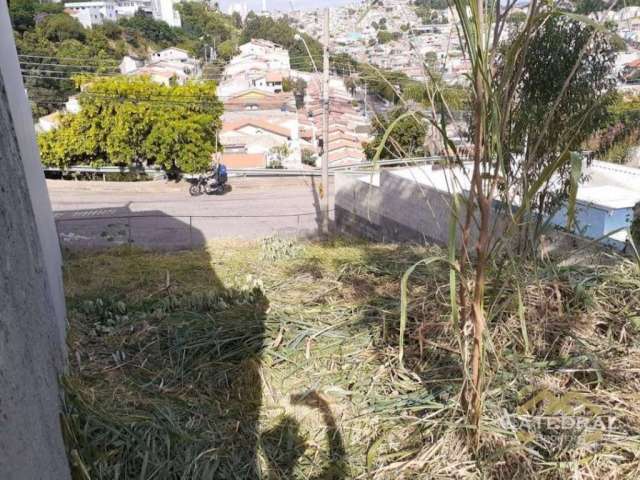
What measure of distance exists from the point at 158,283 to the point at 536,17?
3.30 metres

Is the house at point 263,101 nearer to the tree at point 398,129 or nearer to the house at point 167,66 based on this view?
the house at point 167,66

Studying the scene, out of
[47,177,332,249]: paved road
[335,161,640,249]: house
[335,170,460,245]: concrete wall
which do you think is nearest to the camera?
[335,161,640,249]: house

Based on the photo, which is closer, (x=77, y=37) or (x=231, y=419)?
(x=231, y=419)

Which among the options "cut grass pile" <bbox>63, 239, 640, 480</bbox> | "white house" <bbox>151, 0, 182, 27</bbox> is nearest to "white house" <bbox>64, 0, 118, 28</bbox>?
"white house" <bbox>151, 0, 182, 27</bbox>

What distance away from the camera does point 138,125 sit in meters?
16.8

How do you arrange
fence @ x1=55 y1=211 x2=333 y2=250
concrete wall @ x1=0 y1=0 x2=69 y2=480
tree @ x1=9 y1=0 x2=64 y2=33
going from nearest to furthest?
concrete wall @ x1=0 y1=0 x2=69 y2=480, fence @ x1=55 y1=211 x2=333 y2=250, tree @ x1=9 y1=0 x2=64 y2=33

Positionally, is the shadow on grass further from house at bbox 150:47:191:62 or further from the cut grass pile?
house at bbox 150:47:191:62

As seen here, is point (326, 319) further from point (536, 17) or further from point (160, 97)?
point (160, 97)

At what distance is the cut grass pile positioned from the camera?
191 centimetres

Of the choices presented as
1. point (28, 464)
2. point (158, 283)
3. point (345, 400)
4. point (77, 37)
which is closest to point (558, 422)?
point (345, 400)

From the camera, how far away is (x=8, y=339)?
140cm

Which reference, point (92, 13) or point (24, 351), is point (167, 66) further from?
point (24, 351)

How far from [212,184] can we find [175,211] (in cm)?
238

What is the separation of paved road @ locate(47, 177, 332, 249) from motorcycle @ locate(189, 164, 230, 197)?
12.8 inches
